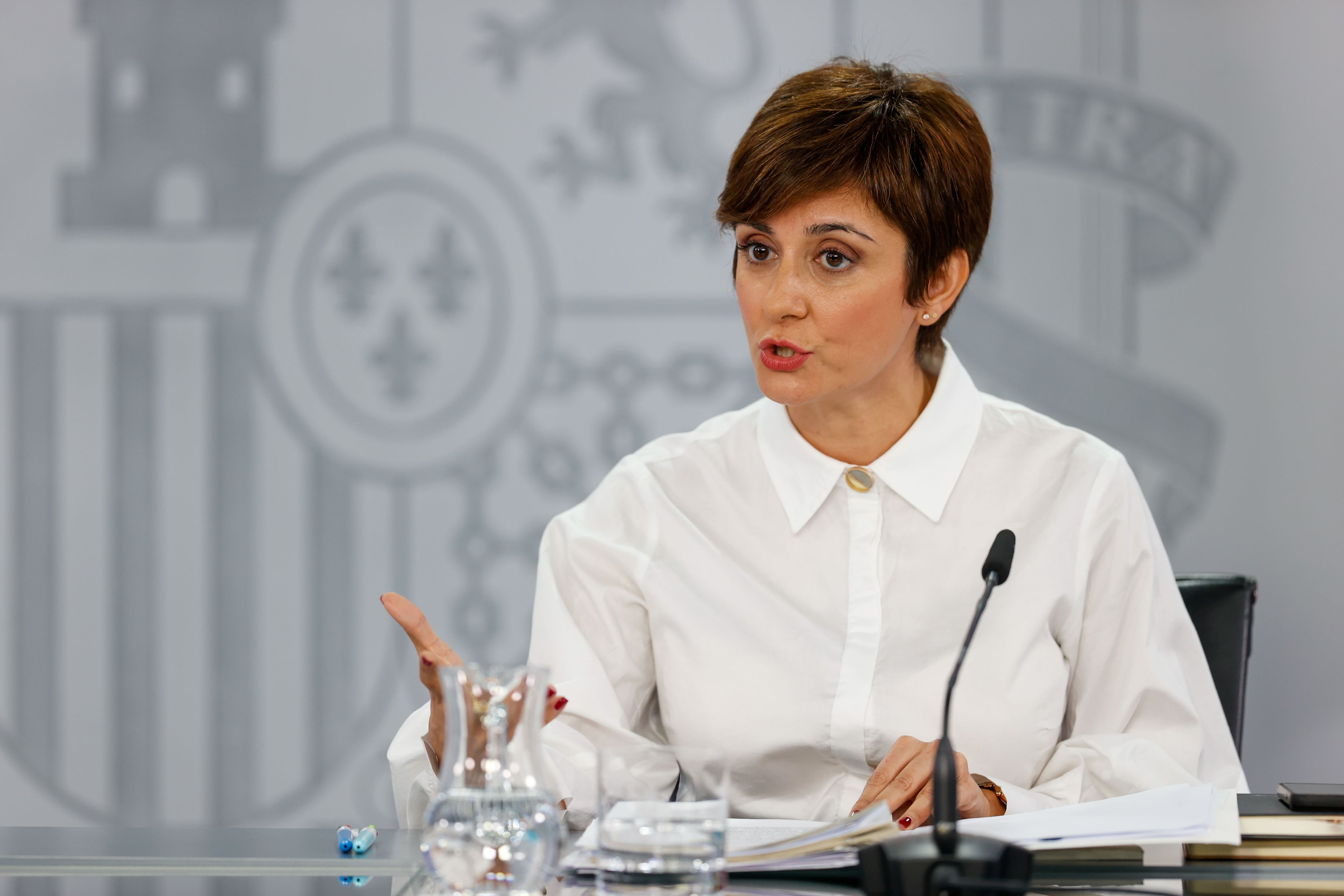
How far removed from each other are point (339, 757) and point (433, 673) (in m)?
1.79

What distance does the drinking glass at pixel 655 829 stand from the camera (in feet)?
2.84

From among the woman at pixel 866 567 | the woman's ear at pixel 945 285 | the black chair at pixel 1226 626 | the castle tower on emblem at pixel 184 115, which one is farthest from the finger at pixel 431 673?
the castle tower on emblem at pixel 184 115

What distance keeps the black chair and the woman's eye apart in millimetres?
682

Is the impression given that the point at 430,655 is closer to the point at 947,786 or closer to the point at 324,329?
the point at 947,786

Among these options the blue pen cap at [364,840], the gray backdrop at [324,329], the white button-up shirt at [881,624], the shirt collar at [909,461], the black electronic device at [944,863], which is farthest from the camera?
the gray backdrop at [324,329]

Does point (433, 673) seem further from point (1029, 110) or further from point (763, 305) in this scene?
point (1029, 110)

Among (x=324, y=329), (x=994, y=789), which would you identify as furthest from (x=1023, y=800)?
(x=324, y=329)

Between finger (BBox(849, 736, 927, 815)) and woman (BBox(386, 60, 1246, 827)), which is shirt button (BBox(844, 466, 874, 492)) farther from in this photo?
finger (BBox(849, 736, 927, 815))

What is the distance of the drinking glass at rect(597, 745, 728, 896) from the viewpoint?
0.87 meters

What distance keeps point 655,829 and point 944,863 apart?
0.67ft

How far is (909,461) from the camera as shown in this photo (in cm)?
163

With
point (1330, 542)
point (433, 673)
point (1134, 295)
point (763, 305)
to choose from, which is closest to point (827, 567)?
point (763, 305)

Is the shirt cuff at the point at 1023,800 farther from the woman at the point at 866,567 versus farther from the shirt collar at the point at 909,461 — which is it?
the shirt collar at the point at 909,461

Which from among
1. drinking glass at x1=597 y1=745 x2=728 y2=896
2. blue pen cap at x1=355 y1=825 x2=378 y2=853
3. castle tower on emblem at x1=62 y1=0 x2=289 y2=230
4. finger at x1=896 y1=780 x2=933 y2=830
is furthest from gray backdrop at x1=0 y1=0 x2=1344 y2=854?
drinking glass at x1=597 y1=745 x2=728 y2=896
